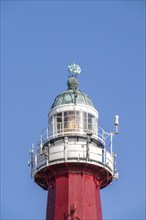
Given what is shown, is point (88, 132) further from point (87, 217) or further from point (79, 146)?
point (87, 217)

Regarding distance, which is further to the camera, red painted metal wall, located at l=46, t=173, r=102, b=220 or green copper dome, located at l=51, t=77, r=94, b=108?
green copper dome, located at l=51, t=77, r=94, b=108

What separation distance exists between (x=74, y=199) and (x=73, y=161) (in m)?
2.00

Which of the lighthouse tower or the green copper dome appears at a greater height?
the green copper dome

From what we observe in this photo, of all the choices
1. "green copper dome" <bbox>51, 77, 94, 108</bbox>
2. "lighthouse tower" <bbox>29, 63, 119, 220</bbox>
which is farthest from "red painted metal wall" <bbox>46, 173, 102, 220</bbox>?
"green copper dome" <bbox>51, 77, 94, 108</bbox>

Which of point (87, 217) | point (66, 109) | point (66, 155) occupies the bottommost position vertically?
point (87, 217)

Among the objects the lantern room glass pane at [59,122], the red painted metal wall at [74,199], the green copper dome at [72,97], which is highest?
the green copper dome at [72,97]

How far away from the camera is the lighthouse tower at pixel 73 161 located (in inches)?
1711

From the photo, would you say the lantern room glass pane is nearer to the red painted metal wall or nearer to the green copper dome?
the green copper dome

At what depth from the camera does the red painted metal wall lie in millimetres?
43094

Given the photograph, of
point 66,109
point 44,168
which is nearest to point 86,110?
point 66,109

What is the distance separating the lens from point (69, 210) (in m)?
43.0

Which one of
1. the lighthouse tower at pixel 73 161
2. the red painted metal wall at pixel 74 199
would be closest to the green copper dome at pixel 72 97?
the lighthouse tower at pixel 73 161

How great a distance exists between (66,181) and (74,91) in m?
5.27

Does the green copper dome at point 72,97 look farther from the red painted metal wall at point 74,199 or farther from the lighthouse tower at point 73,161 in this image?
the red painted metal wall at point 74,199
